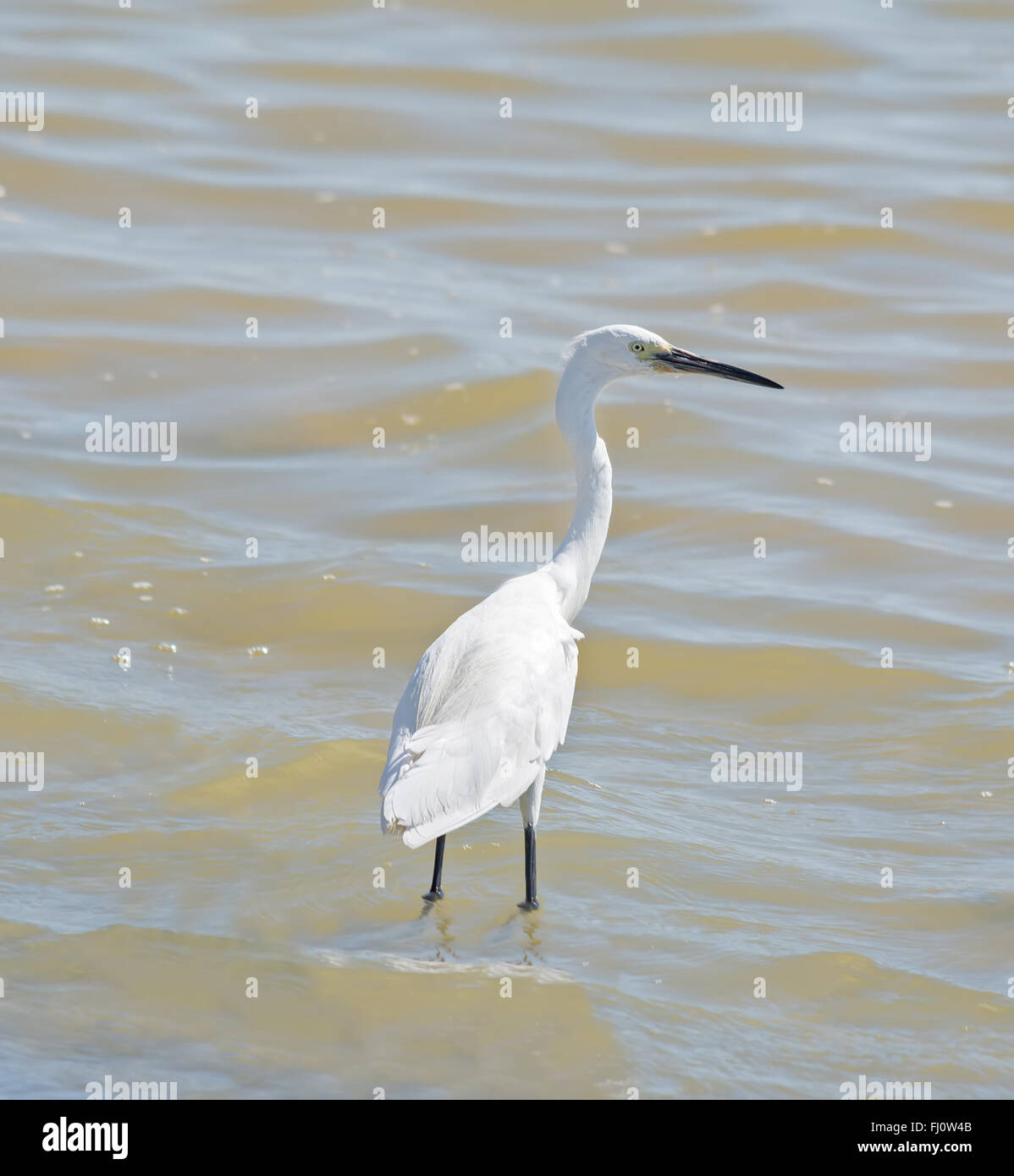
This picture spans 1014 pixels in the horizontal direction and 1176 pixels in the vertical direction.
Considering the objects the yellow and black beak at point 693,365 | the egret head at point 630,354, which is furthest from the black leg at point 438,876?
the yellow and black beak at point 693,365

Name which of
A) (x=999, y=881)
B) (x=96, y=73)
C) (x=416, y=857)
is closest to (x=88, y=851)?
(x=416, y=857)

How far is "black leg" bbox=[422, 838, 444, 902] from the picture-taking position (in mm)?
5625

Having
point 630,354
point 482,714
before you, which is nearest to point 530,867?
point 482,714

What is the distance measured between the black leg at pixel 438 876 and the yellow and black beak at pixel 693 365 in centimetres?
219

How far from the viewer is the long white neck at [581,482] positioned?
6.43 meters

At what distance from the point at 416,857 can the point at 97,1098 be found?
191 centimetres

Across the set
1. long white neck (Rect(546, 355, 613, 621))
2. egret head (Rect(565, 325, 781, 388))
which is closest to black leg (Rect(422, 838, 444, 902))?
long white neck (Rect(546, 355, 613, 621))

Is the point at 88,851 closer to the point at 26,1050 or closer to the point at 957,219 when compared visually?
the point at 26,1050

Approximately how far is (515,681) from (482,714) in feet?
0.69

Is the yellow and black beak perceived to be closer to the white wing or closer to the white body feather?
the white body feather

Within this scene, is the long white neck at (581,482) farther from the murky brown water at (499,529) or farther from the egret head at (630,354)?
the murky brown water at (499,529)

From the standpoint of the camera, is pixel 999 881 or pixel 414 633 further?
pixel 414 633

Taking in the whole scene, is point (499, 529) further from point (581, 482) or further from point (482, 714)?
point (482, 714)

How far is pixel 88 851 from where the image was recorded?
19.8 feet
